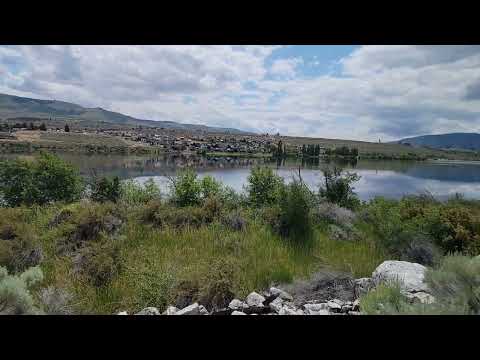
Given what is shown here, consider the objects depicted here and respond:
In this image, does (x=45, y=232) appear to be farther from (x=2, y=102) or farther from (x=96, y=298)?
(x=2, y=102)

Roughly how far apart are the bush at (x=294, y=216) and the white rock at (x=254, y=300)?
98.6 inches

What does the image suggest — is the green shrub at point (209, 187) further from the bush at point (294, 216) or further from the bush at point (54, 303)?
the bush at point (54, 303)

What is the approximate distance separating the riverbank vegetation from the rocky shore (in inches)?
12.1

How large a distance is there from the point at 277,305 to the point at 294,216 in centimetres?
330

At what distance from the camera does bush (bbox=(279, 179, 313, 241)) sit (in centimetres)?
633

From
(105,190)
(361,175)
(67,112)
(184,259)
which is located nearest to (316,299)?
(184,259)

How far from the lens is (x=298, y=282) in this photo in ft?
14.0

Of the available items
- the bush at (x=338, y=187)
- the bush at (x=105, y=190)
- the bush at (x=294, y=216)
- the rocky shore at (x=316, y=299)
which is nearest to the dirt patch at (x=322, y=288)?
the rocky shore at (x=316, y=299)

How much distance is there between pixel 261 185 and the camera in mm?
9258

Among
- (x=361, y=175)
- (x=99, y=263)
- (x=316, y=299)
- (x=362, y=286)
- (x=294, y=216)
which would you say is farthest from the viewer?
(x=361, y=175)

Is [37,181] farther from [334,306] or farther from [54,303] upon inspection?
[334,306]
